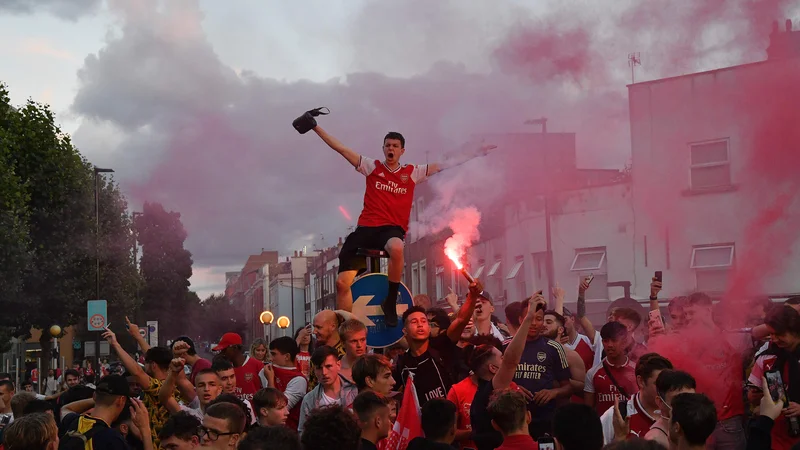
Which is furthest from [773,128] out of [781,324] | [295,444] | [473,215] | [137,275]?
[137,275]

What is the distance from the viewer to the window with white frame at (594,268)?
16.0m

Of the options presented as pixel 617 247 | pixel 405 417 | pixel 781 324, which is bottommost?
pixel 405 417

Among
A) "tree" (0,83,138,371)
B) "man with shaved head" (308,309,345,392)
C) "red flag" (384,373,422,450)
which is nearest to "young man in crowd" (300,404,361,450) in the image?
"red flag" (384,373,422,450)

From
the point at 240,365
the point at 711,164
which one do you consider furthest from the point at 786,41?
the point at 240,365

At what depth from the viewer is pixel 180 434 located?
6402mm

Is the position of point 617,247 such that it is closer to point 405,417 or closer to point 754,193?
point 754,193

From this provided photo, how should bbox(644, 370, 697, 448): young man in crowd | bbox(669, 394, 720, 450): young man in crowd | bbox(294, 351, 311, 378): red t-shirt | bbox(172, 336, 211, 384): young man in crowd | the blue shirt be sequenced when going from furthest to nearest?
1. bbox(294, 351, 311, 378): red t-shirt
2. bbox(172, 336, 211, 384): young man in crowd
3. the blue shirt
4. bbox(644, 370, 697, 448): young man in crowd
5. bbox(669, 394, 720, 450): young man in crowd

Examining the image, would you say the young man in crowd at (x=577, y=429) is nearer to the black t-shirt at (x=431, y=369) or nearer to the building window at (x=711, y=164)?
the black t-shirt at (x=431, y=369)

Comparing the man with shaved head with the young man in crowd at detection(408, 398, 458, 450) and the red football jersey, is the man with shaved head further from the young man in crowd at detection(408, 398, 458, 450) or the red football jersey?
the young man in crowd at detection(408, 398, 458, 450)

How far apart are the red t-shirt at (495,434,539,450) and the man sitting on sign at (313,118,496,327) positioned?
3794 millimetres

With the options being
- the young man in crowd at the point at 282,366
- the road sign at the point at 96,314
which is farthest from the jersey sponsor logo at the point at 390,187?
the road sign at the point at 96,314

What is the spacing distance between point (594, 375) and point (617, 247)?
20.7 feet

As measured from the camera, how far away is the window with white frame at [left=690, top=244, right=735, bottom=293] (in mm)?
10547

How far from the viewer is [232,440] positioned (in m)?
6.09
